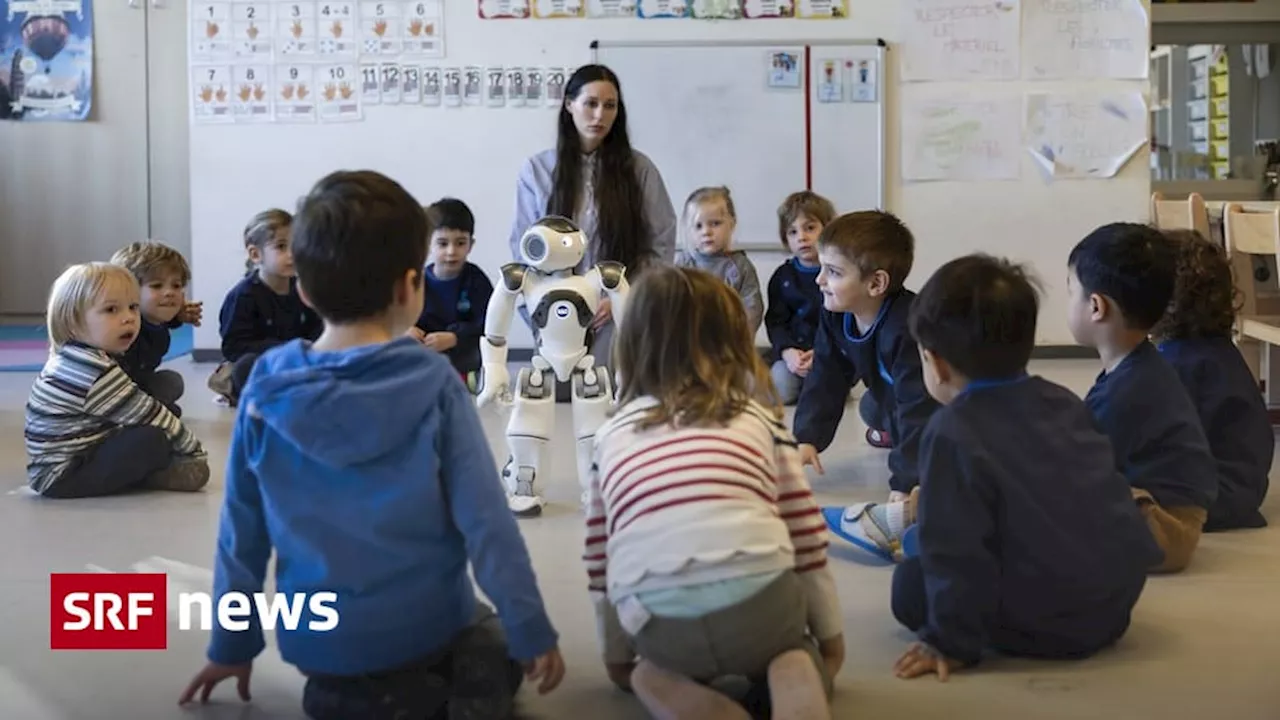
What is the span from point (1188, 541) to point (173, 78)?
6.27m

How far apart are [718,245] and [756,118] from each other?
5.33 ft

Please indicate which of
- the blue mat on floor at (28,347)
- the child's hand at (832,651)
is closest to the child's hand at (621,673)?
the child's hand at (832,651)

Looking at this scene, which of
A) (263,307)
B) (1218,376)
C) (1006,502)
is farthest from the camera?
(263,307)

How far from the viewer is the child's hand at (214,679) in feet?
6.23

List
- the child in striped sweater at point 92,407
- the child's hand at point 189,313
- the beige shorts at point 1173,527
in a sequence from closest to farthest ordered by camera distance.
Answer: the beige shorts at point 1173,527
the child in striped sweater at point 92,407
the child's hand at point 189,313

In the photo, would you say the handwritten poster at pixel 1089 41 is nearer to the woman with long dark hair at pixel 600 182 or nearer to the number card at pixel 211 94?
the woman with long dark hair at pixel 600 182

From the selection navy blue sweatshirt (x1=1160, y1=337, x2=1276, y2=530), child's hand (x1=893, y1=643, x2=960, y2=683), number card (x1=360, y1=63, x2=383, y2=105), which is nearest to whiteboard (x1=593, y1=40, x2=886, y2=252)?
number card (x1=360, y1=63, x2=383, y2=105)

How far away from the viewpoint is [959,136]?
6.35 m

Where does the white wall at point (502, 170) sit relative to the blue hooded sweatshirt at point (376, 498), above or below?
above

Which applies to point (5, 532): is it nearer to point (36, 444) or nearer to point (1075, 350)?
point (36, 444)

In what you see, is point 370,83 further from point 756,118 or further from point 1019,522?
point 1019,522

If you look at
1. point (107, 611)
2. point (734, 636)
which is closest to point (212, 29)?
point (107, 611)

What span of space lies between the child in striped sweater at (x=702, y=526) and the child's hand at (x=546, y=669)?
0.37 ft

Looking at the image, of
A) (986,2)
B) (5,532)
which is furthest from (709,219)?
(5,532)
